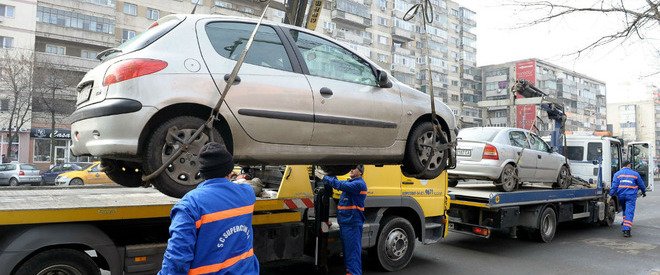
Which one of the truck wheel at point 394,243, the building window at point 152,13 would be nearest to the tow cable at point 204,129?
the truck wheel at point 394,243

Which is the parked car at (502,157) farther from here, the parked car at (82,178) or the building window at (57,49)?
the building window at (57,49)

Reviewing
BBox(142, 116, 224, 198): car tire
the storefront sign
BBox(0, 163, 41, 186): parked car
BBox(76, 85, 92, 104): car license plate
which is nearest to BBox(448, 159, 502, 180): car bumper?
BBox(142, 116, 224, 198): car tire

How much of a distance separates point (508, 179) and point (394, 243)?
335 cm

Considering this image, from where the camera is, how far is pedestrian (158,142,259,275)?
2.44 meters

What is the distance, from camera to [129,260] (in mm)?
4645

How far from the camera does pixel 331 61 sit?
430 centimetres

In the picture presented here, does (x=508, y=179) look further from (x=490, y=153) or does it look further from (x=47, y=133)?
(x=47, y=133)

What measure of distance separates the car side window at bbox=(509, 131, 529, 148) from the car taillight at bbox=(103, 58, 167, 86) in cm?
762

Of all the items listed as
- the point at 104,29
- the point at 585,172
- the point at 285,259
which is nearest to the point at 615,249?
the point at 585,172

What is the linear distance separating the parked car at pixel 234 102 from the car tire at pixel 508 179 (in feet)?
16.0

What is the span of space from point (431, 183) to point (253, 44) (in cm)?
462

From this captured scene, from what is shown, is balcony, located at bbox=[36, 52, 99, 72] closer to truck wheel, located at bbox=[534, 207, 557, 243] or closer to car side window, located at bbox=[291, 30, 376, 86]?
truck wheel, located at bbox=[534, 207, 557, 243]

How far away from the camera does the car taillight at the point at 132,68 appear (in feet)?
10.7

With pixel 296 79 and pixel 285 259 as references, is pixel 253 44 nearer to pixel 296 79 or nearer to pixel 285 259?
pixel 296 79
